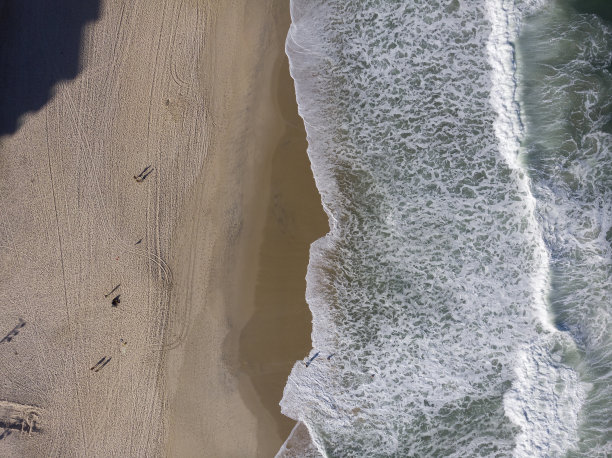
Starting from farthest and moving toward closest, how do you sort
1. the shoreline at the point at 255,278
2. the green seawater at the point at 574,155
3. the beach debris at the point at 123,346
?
1. the beach debris at the point at 123,346
2. the shoreline at the point at 255,278
3. the green seawater at the point at 574,155

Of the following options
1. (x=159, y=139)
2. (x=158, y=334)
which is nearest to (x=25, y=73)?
(x=159, y=139)

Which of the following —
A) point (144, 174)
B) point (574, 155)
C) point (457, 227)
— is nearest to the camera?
point (574, 155)

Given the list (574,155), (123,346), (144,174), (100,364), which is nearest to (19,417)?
(100,364)

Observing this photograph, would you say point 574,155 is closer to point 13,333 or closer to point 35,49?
point 35,49

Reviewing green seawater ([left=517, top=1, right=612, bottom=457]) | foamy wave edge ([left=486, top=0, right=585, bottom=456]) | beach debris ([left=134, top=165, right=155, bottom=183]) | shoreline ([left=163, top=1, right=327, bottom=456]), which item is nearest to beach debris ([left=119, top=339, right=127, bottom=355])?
shoreline ([left=163, top=1, right=327, bottom=456])

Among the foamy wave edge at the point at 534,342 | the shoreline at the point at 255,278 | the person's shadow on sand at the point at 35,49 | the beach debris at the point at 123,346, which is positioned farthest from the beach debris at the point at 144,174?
the foamy wave edge at the point at 534,342

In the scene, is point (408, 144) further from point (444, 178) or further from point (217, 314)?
point (217, 314)

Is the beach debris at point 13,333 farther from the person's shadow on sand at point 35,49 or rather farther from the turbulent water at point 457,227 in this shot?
the turbulent water at point 457,227
